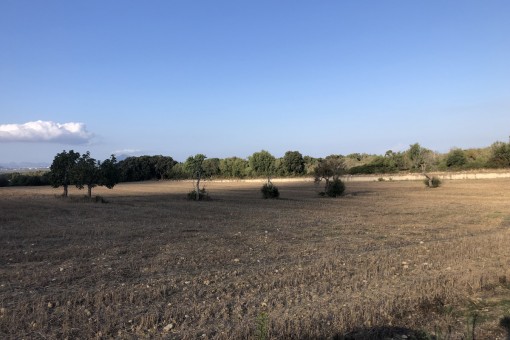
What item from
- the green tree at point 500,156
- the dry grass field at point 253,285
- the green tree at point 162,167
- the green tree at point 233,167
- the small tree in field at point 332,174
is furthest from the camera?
the green tree at point 162,167

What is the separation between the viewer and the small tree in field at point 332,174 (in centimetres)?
4800

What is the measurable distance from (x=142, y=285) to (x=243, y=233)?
8.71 meters

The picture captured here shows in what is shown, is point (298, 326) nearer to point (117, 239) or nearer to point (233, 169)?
point (117, 239)

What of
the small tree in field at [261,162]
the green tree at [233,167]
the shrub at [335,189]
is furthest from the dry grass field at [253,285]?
the green tree at [233,167]

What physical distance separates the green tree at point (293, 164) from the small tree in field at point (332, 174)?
6685 cm

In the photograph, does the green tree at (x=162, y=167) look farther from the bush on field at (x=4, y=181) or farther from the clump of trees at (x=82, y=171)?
the clump of trees at (x=82, y=171)

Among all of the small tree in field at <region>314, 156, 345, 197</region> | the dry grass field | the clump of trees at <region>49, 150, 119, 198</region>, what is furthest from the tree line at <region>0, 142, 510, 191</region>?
the dry grass field

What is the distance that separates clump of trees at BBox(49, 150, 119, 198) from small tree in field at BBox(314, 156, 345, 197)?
23.1 meters

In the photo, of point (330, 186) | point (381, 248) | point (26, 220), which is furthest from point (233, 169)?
point (381, 248)

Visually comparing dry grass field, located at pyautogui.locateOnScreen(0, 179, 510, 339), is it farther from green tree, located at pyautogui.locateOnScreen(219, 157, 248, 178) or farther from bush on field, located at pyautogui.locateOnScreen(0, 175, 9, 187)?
green tree, located at pyautogui.locateOnScreen(219, 157, 248, 178)

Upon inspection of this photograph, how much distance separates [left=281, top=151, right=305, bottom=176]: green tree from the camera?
11825 centimetres

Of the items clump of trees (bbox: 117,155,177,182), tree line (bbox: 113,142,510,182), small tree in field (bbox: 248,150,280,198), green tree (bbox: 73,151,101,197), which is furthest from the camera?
clump of trees (bbox: 117,155,177,182)

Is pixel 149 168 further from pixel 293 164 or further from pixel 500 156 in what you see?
pixel 500 156

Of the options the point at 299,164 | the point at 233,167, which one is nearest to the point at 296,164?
the point at 299,164
